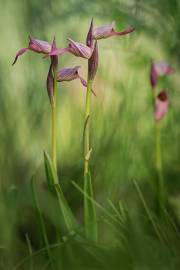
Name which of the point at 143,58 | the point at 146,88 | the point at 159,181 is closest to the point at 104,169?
the point at 159,181

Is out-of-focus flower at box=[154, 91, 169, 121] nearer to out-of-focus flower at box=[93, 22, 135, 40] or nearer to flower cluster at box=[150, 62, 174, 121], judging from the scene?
flower cluster at box=[150, 62, 174, 121]

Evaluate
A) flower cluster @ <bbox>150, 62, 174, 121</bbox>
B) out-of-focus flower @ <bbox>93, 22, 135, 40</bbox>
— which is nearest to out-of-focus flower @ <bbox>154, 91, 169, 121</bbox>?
flower cluster @ <bbox>150, 62, 174, 121</bbox>

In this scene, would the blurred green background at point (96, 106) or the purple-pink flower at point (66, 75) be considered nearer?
the purple-pink flower at point (66, 75)

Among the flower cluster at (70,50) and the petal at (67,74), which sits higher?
the flower cluster at (70,50)

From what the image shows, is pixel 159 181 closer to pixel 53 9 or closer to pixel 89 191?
pixel 89 191

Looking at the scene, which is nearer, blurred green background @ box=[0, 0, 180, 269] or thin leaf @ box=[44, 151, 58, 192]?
thin leaf @ box=[44, 151, 58, 192]

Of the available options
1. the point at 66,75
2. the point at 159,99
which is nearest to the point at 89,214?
the point at 66,75

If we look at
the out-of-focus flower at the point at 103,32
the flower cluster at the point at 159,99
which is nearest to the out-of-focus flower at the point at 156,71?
the flower cluster at the point at 159,99

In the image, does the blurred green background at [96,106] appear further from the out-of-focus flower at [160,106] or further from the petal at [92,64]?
the petal at [92,64]
